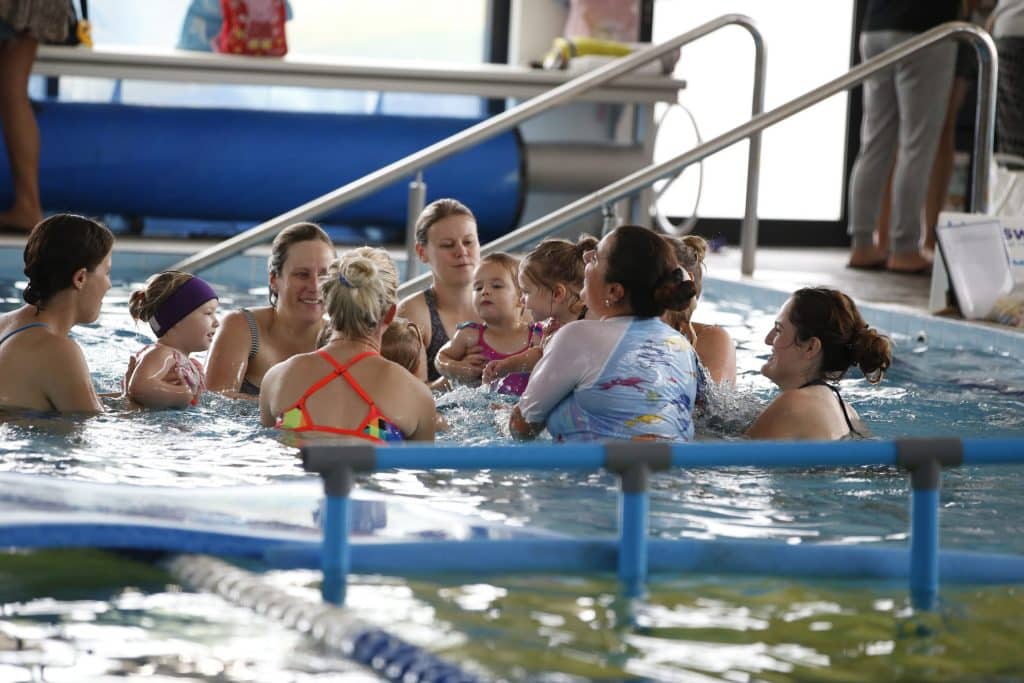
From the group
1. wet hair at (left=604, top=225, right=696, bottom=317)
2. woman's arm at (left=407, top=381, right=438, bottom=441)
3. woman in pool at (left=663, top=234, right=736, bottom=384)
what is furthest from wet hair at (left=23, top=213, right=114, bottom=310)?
woman in pool at (left=663, top=234, right=736, bottom=384)

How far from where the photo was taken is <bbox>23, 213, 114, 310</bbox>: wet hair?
4340mm

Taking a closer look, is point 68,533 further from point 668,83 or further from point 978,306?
point 668,83

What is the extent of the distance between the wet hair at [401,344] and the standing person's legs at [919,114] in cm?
498

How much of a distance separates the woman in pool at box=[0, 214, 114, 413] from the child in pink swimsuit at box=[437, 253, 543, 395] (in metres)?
1.22

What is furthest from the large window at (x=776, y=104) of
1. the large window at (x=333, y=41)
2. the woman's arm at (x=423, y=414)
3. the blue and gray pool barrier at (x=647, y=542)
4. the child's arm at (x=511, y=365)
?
the blue and gray pool barrier at (x=647, y=542)

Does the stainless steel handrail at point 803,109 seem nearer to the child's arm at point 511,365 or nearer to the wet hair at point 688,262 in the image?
the child's arm at point 511,365

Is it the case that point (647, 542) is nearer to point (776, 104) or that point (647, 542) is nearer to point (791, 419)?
point (791, 419)

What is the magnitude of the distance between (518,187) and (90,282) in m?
6.06

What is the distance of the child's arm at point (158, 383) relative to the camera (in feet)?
15.3

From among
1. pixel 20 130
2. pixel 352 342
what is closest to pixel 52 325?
pixel 352 342

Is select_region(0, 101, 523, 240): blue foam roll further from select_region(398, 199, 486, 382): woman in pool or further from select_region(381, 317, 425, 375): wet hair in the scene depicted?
select_region(381, 317, 425, 375): wet hair

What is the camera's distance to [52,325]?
4.39m

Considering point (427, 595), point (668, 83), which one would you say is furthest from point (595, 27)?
point (427, 595)

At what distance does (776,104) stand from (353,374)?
28.5 ft
